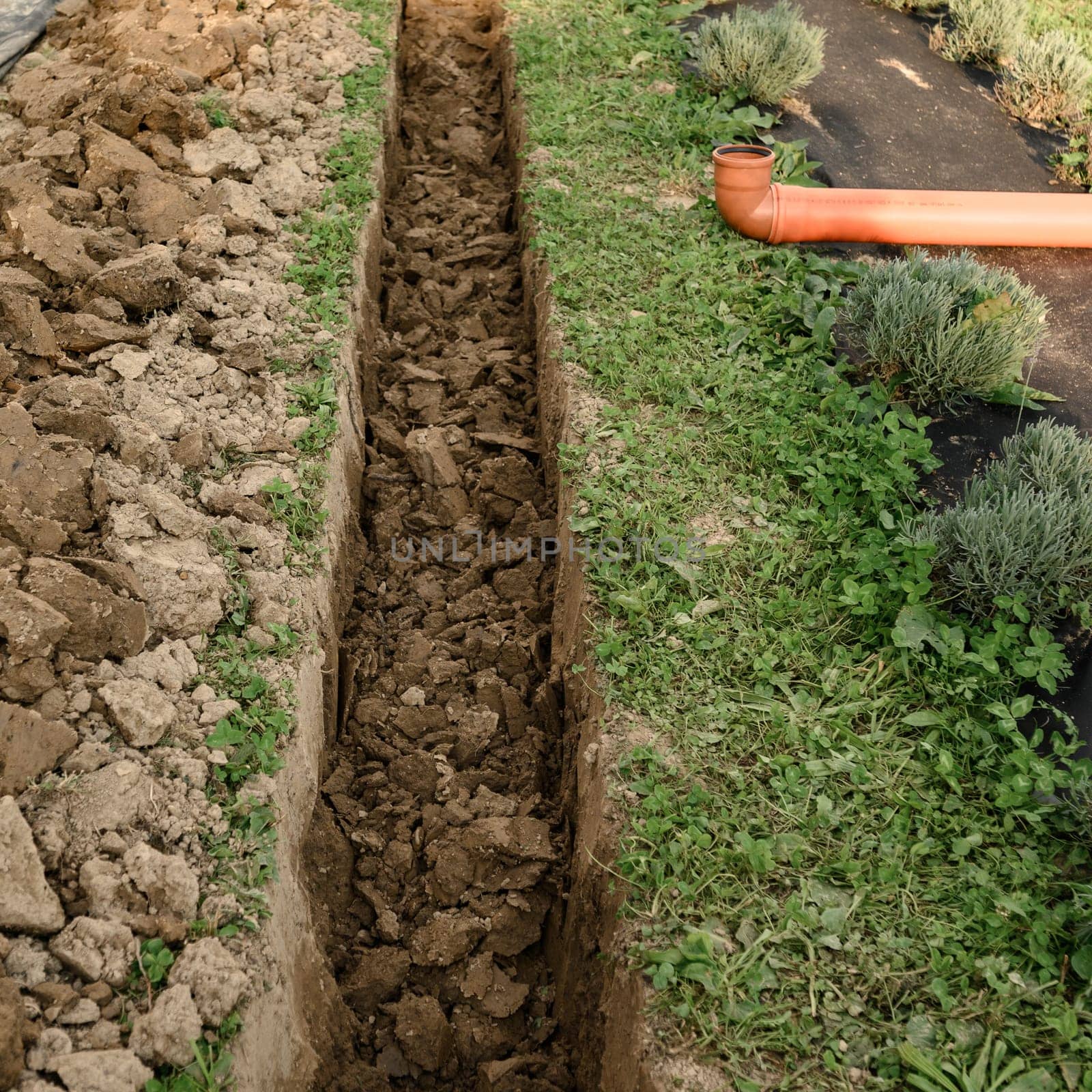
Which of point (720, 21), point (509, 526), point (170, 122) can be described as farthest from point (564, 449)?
point (720, 21)

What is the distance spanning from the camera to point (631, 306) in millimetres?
4559

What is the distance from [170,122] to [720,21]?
3819 mm

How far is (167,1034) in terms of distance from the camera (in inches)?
86.0

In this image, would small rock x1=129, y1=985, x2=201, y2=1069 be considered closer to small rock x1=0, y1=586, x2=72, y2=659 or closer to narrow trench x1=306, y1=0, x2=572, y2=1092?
narrow trench x1=306, y1=0, x2=572, y2=1092

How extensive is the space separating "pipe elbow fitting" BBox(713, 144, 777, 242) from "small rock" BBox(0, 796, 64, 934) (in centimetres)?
419

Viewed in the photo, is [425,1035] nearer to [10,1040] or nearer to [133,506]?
[10,1040]

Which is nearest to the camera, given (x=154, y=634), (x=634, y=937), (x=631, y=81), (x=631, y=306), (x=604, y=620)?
(x=634, y=937)

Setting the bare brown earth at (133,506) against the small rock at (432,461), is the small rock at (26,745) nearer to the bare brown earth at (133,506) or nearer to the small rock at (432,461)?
the bare brown earth at (133,506)

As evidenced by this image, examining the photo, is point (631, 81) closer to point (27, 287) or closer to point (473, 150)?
point (473, 150)

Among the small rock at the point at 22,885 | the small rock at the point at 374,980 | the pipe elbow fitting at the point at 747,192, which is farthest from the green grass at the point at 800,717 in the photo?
the small rock at the point at 22,885

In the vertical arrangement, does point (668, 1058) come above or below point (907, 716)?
below

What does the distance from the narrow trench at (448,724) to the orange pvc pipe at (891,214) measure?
131 cm

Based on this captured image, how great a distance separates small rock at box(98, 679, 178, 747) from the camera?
2660mm

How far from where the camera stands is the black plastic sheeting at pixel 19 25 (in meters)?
5.81
